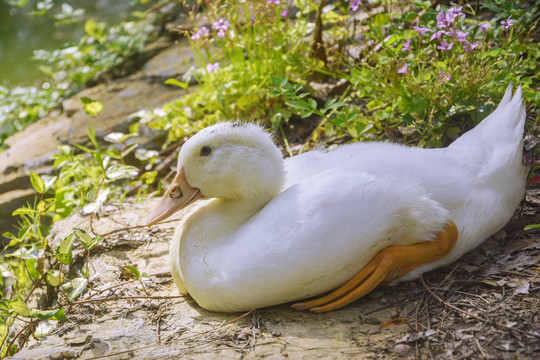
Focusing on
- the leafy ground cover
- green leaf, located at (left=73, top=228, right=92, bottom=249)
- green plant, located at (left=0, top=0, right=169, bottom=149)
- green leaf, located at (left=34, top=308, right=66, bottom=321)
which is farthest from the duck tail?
green plant, located at (left=0, top=0, right=169, bottom=149)

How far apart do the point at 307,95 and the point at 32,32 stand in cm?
725

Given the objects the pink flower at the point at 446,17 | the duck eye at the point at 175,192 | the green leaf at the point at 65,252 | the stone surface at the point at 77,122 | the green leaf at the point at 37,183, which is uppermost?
the pink flower at the point at 446,17

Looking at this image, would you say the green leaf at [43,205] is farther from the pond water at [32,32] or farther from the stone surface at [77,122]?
the pond water at [32,32]

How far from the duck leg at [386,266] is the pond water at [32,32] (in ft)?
21.4

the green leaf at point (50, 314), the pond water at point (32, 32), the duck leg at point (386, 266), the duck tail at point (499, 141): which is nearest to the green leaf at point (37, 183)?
the green leaf at point (50, 314)

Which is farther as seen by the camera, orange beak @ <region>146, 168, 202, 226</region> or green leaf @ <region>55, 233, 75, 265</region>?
orange beak @ <region>146, 168, 202, 226</region>

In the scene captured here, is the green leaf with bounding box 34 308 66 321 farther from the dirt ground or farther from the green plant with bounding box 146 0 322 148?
the green plant with bounding box 146 0 322 148

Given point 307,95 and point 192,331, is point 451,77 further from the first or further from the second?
point 192,331

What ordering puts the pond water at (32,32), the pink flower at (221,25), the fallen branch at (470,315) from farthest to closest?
→ 1. the pond water at (32,32)
2. the pink flower at (221,25)
3. the fallen branch at (470,315)

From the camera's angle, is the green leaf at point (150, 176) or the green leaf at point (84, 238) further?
the green leaf at point (150, 176)

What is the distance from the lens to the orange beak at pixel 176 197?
2.74 meters

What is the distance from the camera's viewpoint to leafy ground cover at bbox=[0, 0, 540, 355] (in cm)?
313

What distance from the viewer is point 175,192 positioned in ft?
9.02

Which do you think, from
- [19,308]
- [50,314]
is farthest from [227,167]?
[19,308]
